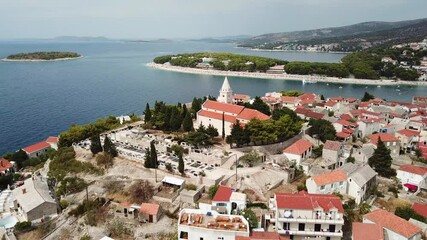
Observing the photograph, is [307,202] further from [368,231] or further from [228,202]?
[228,202]

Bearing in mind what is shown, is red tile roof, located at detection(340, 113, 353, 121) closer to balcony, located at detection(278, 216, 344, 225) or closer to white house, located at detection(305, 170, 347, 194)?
white house, located at detection(305, 170, 347, 194)

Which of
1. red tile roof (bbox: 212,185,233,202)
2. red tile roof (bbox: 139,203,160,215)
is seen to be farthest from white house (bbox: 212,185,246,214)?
red tile roof (bbox: 139,203,160,215)

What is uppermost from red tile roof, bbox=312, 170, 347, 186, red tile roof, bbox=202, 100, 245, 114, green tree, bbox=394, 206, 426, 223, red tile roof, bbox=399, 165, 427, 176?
red tile roof, bbox=202, 100, 245, 114

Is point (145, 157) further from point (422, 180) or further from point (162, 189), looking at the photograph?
point (422, 180)

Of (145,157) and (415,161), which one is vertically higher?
(145,157)

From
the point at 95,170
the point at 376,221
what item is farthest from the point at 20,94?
the point at 376,221
